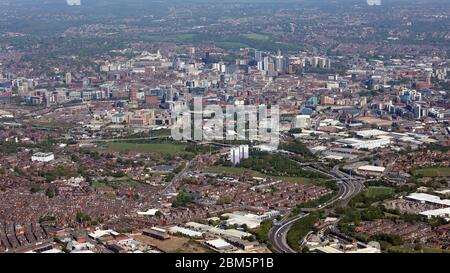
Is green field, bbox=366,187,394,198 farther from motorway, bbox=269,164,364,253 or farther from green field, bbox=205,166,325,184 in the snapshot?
green field, bbox=205,166,325,184

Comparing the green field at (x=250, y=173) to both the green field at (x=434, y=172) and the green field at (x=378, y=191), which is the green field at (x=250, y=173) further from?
the green field at (x=434, y=172)

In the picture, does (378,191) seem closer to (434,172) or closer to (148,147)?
(434,172)

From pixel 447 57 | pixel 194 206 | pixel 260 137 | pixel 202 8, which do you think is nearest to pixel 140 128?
pixel 260 137

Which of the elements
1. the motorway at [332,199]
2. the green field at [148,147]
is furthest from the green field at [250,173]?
the green field at [148,147]

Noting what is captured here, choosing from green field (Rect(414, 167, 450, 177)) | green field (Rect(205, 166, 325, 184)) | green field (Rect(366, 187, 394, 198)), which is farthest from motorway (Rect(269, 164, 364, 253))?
green field (Rect(414, 167, 450, 177))

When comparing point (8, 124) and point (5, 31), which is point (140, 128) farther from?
point (5, 31)

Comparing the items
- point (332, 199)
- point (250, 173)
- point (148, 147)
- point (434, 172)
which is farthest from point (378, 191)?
point (148, 147)
